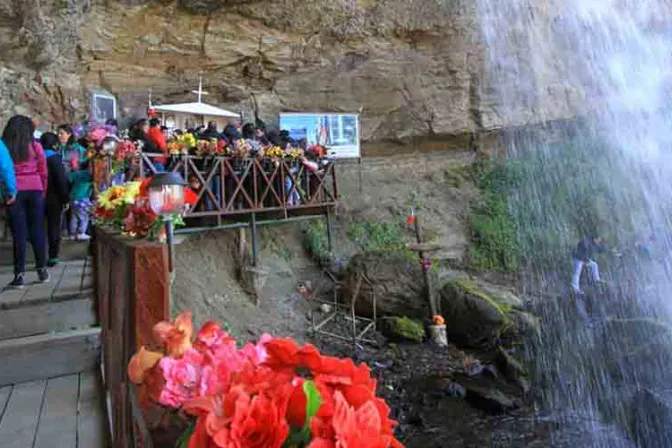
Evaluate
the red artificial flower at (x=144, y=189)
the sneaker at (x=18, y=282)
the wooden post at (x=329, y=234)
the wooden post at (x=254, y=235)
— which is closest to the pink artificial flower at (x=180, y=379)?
the red artificial flower at (x=144, y=189)

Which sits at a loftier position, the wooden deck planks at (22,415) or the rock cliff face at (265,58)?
the rock cliff face at (265,58)

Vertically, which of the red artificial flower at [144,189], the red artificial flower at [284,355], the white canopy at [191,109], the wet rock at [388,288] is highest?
the white canopy at [191,109]

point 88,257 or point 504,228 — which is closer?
point 88,257

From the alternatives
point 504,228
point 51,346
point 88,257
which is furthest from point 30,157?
point 504,228

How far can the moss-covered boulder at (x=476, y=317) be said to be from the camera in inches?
392

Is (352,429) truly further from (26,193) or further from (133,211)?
(26,193)

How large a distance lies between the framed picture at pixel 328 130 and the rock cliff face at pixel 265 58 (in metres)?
1.46

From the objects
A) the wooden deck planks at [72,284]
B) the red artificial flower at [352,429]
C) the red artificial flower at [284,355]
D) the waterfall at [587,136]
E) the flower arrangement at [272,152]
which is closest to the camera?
the red artificial flower at [352,429]

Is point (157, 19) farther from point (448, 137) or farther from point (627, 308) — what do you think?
point (627, 308)

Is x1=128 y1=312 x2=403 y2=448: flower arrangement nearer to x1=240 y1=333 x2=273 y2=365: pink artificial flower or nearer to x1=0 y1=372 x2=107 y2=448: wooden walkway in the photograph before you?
x1=240 y1=333 x2=273 y2=365: pink artificial flower

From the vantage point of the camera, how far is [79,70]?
11.7 meters

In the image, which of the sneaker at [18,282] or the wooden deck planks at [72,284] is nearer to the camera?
the wooden deck planks at [72,284]

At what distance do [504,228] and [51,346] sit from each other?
A: 41.7ft

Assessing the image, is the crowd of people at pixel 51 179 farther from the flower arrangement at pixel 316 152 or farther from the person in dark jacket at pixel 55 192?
the flower arrangement at pixel 316 152
